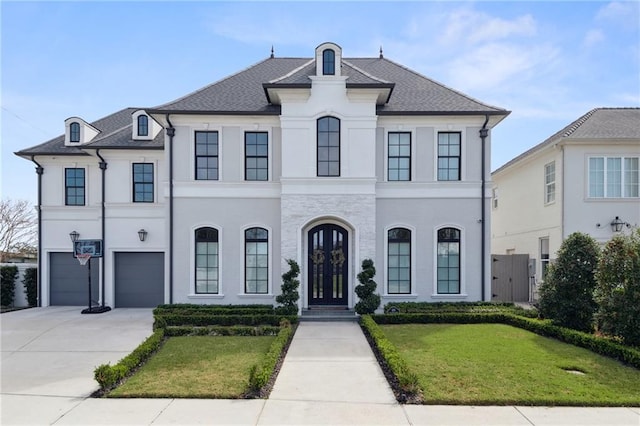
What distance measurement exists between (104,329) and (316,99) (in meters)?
9.13

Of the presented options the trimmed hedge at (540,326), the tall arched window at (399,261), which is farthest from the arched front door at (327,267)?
the trimmed hedge at (540,326)

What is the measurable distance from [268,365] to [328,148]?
7424mm

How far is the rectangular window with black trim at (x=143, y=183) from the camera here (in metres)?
15.3

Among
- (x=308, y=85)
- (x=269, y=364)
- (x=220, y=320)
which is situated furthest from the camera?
(x=308, y=85)

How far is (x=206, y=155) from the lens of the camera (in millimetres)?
13180

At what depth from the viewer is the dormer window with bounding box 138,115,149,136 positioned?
50.9 feet

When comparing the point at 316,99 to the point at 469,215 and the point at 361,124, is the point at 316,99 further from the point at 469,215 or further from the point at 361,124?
the point at 469,215

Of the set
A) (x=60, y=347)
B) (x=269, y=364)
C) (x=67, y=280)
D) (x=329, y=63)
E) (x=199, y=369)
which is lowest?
(x=60, y=347)

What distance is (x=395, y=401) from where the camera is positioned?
20.3ft

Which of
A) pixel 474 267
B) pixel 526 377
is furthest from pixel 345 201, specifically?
pixel 526 377

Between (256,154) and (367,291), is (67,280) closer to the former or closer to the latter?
(256,154)

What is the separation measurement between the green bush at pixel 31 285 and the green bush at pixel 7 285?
437mm

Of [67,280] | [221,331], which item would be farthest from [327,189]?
[67,280]

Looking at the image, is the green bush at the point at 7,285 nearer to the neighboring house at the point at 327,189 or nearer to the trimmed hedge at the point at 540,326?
the neighboring house at the point at 327,189
